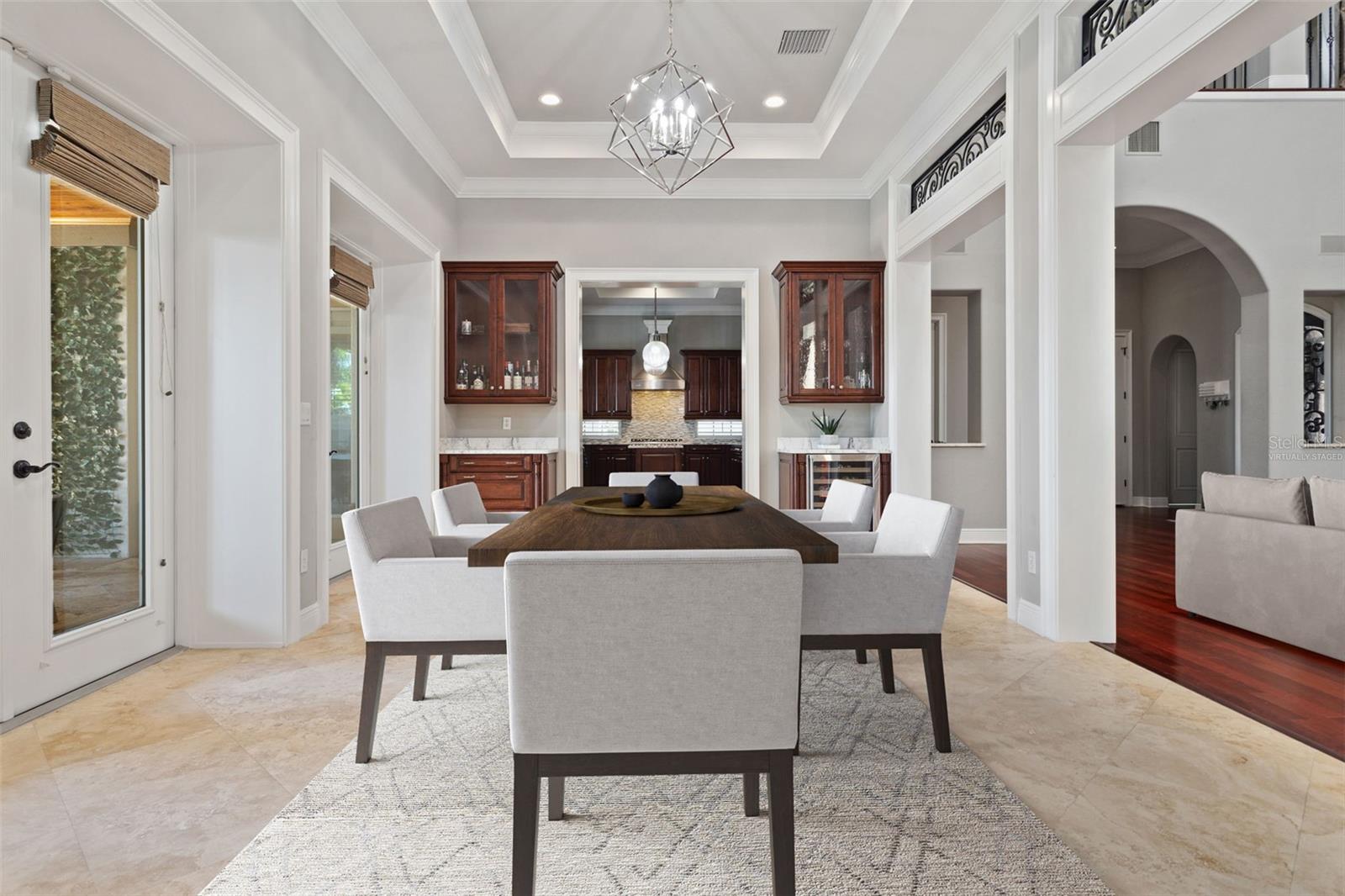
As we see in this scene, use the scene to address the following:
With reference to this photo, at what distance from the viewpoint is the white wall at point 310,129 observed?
281 centimetres

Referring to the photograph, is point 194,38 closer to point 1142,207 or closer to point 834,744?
point 834,744

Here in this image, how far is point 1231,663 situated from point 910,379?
9.85 feet

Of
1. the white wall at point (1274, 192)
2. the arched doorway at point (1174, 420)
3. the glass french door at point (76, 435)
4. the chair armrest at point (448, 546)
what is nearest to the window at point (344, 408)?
the glass french door at point (76, 435)

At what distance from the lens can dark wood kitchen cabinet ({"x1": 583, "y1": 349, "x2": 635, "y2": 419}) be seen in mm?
10235

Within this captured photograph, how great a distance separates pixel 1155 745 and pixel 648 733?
179cm

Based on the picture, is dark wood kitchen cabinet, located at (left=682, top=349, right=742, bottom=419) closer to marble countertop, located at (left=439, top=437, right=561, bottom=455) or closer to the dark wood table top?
marble countertop, located at (left=439, top=437, right=561, bottom=455)

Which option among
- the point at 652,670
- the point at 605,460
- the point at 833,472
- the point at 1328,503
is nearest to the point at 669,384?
the point at 605,460

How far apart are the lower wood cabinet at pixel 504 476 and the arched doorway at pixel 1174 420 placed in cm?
810

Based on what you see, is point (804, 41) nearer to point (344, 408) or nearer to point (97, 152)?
point (97, 152)

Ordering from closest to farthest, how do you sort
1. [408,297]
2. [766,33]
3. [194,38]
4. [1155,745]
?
1. [1155,745]
2. [194,38]
3. [766,33]
4. [408,297]

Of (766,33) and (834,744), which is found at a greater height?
(766,33)

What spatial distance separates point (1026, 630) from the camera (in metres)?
3.44

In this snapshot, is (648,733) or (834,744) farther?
(834,744)

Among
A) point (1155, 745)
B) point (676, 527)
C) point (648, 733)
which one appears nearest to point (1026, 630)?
point (1155, 745)
